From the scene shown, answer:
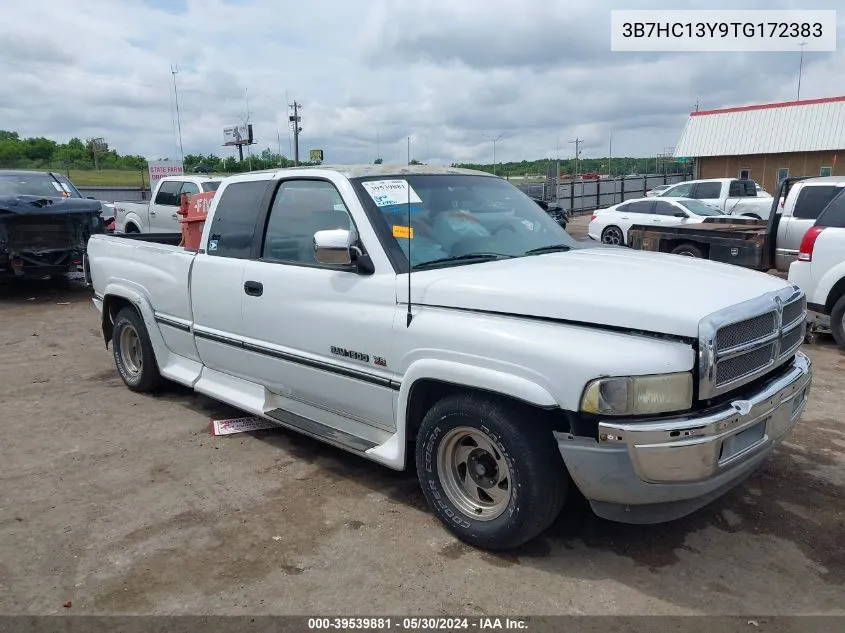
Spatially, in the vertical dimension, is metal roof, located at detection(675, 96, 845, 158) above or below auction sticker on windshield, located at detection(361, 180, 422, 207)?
above

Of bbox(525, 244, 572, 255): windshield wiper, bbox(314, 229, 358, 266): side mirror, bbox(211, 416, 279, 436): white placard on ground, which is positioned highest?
bbox(314, 229, 358, 266): side mirror

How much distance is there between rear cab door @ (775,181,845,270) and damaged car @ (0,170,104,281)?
33.8ft

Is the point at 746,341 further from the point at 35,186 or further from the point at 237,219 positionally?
the point at 35,186

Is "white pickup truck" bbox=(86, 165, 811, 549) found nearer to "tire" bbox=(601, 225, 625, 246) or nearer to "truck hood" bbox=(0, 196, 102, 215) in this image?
"truck hood" bbox=(0, 196, 102, 215)

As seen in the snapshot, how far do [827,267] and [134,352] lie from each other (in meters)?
7.05

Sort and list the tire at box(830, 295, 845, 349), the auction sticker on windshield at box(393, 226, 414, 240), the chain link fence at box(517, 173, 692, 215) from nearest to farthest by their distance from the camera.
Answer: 1. the auction sticker on windshield at box(393, 226, 414, 240)
2. the tire at box(830, 295, 845, 349)
3. the chain link fence at box(517, 173, 692, 215)

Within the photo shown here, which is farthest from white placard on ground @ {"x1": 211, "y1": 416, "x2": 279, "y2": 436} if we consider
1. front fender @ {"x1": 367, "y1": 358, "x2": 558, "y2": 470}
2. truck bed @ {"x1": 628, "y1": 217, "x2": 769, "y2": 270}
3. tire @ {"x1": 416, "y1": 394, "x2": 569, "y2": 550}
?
truck bed @ {"x1": 628, "y1": 217, "x2": 769, "y2": 270}

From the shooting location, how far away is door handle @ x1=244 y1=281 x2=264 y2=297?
439 centimetres

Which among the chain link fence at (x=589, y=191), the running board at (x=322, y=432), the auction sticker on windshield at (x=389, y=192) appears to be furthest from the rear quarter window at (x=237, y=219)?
the chain link fence at (x=589, y=191)

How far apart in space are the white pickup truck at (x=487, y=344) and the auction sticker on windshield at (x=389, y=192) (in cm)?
1

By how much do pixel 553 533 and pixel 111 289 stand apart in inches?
174

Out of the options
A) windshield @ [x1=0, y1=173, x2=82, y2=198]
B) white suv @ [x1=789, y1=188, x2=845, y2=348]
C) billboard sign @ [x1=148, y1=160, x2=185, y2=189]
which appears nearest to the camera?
white suv @ [x1=789, y1=188, x2=845, y2=348]

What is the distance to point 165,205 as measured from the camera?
48.8ft

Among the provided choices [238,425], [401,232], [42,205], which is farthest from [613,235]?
[401,232]
